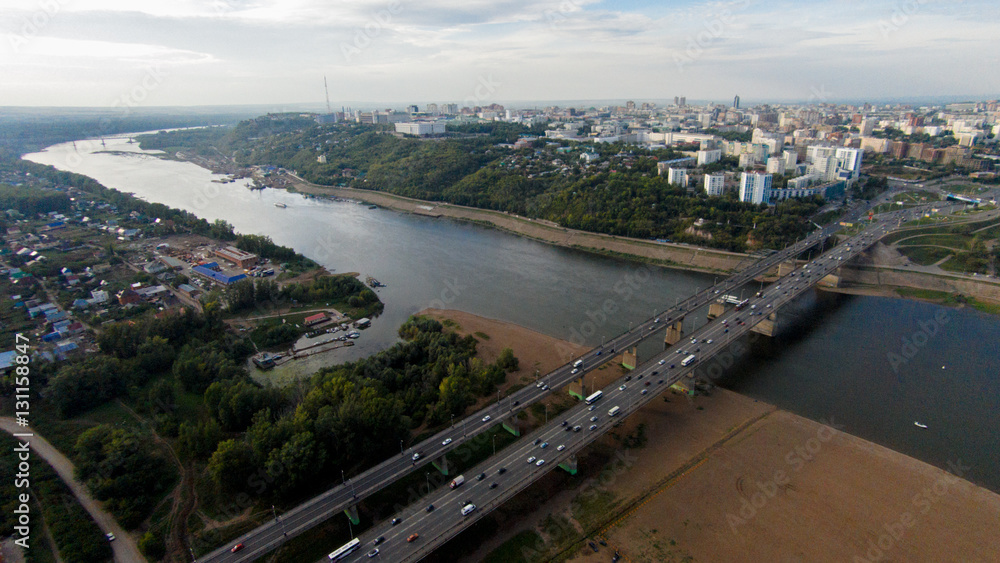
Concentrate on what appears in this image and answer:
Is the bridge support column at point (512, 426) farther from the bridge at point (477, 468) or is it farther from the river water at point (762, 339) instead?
the river water at point (762, 339)

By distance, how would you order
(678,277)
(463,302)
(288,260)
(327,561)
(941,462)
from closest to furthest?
1. (327,561)
2. (941,462)
3. (463,302)
4. (678,277)
5. (288,260)

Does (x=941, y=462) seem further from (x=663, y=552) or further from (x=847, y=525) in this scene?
(x=663, y=552)

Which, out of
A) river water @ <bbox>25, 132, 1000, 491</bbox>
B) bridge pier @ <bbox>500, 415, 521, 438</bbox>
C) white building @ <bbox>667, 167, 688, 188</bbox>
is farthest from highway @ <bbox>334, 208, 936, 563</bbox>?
white building @ <bbox>667, 167, 688, 188</bbox>

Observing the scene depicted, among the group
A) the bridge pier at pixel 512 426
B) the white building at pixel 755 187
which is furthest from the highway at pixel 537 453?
the white building at pixel 755 187

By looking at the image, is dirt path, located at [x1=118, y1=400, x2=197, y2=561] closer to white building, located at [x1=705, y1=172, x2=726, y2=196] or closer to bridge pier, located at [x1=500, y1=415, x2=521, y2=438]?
bridge pier, located at [x1=500, y1=415, x2=521, y2=438]

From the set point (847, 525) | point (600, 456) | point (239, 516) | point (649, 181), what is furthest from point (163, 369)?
point (649, 181)
